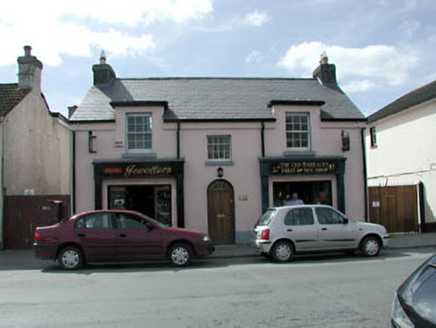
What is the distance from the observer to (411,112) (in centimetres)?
2075

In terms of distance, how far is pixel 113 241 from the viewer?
441 inches

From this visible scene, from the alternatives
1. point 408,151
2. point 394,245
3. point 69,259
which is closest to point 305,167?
point 394,245

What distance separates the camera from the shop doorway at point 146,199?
15.7m

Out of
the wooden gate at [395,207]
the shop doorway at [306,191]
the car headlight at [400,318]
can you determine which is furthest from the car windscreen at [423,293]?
the wooden gate at [395,207]

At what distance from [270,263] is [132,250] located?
369 cm

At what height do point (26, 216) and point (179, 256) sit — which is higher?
point (26, 216)

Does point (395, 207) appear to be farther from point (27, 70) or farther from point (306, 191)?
point (27, 70)

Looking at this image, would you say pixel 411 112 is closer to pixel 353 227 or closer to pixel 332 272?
pixel 353 227

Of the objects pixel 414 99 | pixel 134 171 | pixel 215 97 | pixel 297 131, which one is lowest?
pixel 134 171

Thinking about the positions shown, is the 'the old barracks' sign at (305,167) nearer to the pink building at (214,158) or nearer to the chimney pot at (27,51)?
the pink building at (214,158)

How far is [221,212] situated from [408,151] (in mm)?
10895

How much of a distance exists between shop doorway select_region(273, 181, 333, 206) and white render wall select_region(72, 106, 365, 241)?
18.7 inches

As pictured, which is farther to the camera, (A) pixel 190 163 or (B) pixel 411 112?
(B) pixel 411 112

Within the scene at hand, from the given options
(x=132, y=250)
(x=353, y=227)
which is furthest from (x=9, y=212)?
(x=353, y=227)
